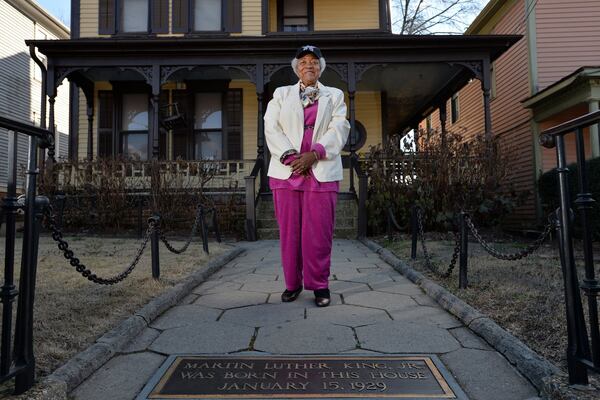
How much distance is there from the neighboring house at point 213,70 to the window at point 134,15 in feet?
0.10

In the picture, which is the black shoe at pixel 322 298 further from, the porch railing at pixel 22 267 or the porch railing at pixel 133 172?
the porch railing at pixel 133 172

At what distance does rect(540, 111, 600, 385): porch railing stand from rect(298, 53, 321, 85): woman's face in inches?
77.1

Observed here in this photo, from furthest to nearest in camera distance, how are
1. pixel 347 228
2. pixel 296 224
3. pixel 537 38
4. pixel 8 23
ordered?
pixel 8 23
pixel 537 38
pixel 347 228
pixel 296 224

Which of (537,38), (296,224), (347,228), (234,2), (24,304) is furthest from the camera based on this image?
(234,2)

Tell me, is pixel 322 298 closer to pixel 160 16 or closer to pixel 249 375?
pixel 249 375

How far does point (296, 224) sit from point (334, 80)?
11098 mm

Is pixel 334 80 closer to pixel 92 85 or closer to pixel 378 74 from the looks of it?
pixel 378 74

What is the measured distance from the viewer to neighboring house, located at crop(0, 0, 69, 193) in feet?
52.0

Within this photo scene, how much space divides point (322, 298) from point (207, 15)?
12383 mm

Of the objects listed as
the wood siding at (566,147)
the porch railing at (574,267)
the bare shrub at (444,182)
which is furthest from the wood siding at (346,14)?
the porch railing at (574,267)

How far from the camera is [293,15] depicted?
47.6ft

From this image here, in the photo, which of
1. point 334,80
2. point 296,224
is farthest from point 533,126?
point 296,224

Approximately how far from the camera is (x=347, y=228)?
9.73 meters

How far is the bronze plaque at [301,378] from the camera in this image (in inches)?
85.2
